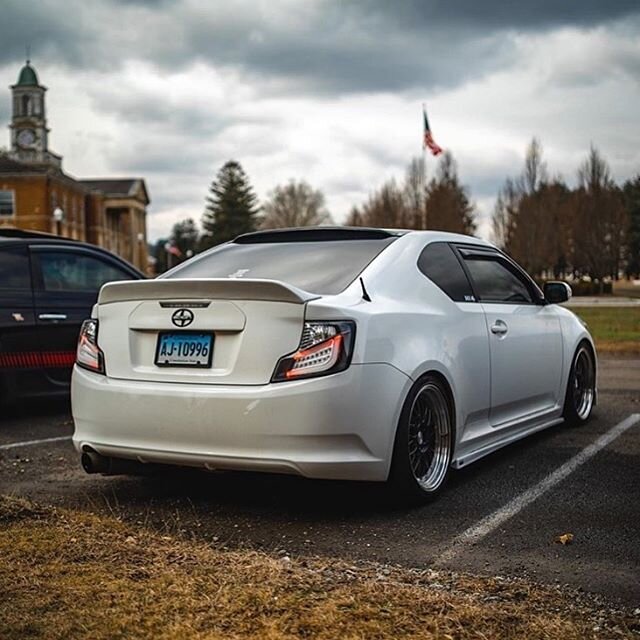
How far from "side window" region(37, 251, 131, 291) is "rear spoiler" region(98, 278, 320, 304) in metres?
3.56

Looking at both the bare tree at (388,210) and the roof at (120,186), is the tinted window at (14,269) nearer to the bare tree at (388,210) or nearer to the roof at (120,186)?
the bare tree at (388,210)

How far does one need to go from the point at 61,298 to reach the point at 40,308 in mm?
277

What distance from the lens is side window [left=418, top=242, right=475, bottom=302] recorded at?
5430 mm

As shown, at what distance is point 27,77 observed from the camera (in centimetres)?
9525

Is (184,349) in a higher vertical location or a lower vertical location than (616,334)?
higher

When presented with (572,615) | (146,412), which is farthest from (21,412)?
(572,615)

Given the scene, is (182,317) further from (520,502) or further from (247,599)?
(520,502)

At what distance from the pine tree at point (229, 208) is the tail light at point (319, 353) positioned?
102 metres

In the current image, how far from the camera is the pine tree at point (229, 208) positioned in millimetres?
106562

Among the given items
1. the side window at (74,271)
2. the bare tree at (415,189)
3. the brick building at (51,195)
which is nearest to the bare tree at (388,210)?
the bare tree at (415,189)

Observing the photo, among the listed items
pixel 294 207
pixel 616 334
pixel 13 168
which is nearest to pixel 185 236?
pixel 294 207

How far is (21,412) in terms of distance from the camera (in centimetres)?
846

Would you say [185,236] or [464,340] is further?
[185,236]

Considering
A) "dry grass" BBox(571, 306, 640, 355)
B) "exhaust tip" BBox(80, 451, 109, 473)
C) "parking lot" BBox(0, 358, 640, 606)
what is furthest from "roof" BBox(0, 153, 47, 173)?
"exhaust tip" BBox(80, 451, 109, 473)
